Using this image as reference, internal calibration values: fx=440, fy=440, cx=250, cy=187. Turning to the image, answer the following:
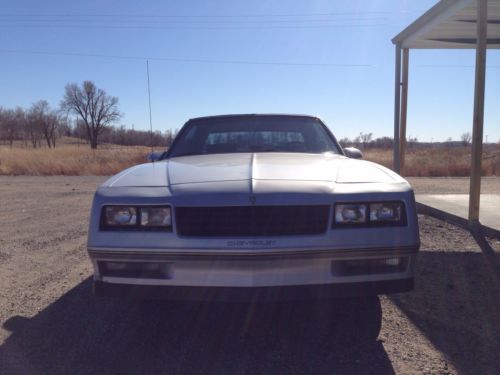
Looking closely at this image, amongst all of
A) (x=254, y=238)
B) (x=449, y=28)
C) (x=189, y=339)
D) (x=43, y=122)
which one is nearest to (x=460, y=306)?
(x=254, y=238)

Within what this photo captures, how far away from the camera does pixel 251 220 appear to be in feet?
8.23

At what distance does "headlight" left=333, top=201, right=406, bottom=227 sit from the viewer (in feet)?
8.40

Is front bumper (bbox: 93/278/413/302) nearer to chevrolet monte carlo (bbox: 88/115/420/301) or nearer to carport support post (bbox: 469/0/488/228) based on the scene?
chevrolet monte carlo (bbox: 88/115/420/301)

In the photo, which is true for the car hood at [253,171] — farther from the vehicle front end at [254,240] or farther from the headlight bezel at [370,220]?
the headlight bezel at [370,220]

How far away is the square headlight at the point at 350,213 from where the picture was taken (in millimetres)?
2557

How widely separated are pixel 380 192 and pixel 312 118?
2.13 metres

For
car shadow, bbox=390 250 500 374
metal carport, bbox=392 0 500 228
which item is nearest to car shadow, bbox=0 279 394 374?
car shadow, bbox=390 250 500 374

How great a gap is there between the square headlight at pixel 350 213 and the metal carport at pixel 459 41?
11.8 ft

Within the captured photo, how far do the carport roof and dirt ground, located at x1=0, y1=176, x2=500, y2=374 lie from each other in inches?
134

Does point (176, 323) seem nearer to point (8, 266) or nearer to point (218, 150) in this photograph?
point (218, 150)

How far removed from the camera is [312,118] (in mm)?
4598

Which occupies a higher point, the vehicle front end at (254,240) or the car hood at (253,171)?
the car hood at (253,171)

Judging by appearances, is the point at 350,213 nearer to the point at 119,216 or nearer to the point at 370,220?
the point at 370,220

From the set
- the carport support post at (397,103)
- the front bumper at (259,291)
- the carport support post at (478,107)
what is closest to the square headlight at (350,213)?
the front bumper at (259,291)
